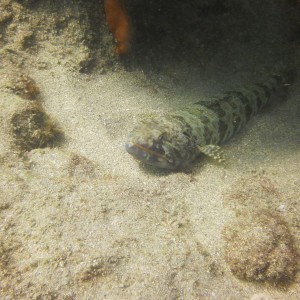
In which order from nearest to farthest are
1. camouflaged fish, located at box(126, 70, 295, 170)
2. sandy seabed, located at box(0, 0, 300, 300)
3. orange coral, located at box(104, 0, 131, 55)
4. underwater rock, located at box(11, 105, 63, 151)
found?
sandy seabed, located at box(0, 0, 300, 300), underwater rock, located at box(11, 105, 63, 151), camouflaged fish, located at box(126, 70, 295, 170), orange coral, located at box(104, 0, 131, 55)

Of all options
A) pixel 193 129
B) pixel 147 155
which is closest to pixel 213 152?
pixel 193 129

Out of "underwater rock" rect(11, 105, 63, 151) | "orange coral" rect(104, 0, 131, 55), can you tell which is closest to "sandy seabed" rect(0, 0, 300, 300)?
"underwater rock" rect(11, 105, 63, 151)


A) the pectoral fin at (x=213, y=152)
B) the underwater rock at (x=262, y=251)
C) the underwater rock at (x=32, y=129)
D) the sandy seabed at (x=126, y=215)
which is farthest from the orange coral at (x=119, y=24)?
the underwater rock at (x=262, y=251)

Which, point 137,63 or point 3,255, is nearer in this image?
point 3,255

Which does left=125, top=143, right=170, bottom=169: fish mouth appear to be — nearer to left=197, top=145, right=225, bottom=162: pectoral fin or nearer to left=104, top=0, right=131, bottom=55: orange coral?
left=197, top=145, right=225, bottom=162: pectoral fin

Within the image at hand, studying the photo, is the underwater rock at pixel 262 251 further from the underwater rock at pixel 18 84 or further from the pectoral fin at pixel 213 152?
the underwater rock at pixel 18 84

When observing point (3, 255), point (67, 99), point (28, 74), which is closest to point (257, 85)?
point (67, 99)

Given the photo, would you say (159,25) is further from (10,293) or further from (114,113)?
(10,293)
